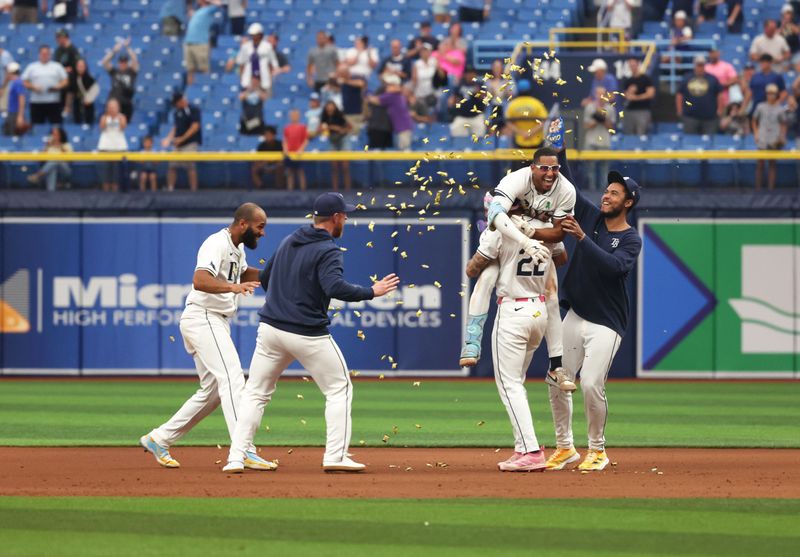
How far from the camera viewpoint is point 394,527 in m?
8.05

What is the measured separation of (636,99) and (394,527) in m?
15.4

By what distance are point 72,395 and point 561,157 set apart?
965 cm

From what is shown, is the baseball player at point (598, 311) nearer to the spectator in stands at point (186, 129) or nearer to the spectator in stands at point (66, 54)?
the spectator in stands at point (186, 129)

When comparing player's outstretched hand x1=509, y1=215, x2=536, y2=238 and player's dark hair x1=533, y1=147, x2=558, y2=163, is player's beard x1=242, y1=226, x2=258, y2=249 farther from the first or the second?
player's dark hair x1=533, y1=147, x2=558, y2=163

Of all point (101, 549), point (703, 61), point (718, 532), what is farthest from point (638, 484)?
point (703, 61)

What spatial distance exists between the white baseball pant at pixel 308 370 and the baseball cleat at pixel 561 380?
1.44 meters

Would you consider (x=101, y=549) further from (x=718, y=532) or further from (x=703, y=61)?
(x=703, y=61)

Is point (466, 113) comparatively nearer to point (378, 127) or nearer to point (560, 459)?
point (378, 127)

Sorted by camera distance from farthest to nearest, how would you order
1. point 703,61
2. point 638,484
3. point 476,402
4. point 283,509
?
point 703,61 → point 476,402 → point 638,484 → point 283,509

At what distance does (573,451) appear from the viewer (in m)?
10.9

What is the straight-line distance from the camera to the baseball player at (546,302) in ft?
34.6

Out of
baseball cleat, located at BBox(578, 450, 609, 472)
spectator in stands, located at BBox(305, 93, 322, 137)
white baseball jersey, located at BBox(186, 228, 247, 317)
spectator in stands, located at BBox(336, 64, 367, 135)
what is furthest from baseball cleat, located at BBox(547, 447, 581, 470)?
spectator in stands, located at BBox(336, 64, 367, 135)

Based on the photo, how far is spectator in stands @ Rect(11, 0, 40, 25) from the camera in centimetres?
2816

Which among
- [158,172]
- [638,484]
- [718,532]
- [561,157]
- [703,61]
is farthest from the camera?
[703,61]
